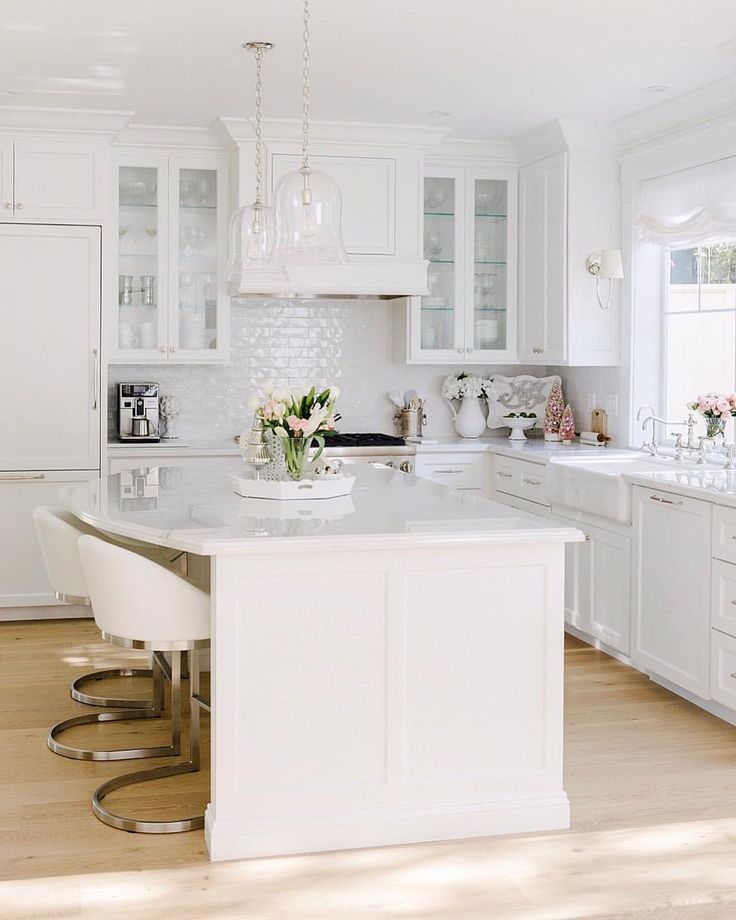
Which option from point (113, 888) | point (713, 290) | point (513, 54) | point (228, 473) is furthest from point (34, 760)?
point (713, 290)

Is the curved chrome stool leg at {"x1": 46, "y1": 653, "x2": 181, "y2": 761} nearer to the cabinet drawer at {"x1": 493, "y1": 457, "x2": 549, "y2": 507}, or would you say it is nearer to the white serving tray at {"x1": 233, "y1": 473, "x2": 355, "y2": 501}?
the white serving tray at {"x1": 233, "y1": 473, "x2": 355, "y2": 501}

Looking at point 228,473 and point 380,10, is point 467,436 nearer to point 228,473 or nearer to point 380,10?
point 228,473

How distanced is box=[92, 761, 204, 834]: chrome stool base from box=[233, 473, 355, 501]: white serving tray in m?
0.91

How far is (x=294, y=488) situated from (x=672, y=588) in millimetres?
1665

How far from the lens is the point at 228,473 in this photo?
4.52 m

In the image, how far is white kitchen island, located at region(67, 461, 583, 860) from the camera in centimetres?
304

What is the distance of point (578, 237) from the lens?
596 cm

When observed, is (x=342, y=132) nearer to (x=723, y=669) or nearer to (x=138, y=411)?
(x=138, y=411)

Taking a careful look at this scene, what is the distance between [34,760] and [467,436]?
3558 mm

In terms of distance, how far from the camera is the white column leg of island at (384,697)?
305cm

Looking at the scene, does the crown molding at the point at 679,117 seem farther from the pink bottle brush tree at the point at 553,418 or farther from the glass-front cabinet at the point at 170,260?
the glass-front cabinet at the point at 170,260

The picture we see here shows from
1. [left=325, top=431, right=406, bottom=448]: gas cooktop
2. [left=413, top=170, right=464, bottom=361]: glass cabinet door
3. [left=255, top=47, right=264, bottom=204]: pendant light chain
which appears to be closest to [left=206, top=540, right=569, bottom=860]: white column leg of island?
[left=255, top=47, right=264, bottom=204]: pendant light chain

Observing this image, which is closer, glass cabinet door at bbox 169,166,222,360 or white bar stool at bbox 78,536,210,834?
white bar stool at bbox 78,536,210,834

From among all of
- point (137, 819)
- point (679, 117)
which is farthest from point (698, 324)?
point (137, 819)
